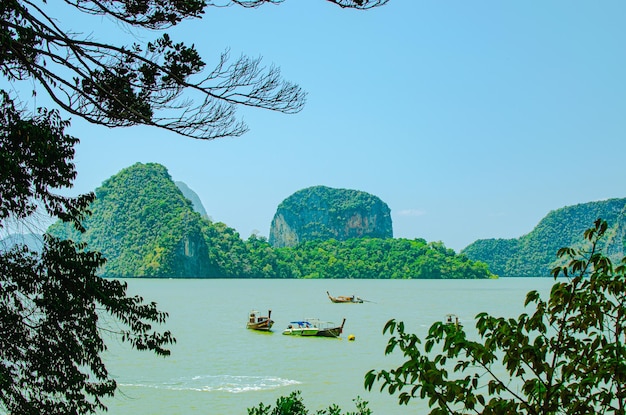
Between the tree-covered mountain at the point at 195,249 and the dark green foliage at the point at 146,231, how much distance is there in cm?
14

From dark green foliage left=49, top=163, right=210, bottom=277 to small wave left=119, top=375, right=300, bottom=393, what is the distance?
7652 cm

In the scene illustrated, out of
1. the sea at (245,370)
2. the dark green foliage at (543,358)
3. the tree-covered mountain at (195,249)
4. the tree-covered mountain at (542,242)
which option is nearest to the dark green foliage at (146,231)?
the tree-covered mountain at (195,249)

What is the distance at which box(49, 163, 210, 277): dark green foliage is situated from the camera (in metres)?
94.3

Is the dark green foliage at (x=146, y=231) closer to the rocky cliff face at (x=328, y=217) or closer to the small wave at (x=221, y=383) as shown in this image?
the rocky cliff face at (x=328, y=217)

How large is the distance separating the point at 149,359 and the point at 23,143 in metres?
17.7

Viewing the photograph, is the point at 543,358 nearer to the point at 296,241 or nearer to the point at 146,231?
the point at 146,231

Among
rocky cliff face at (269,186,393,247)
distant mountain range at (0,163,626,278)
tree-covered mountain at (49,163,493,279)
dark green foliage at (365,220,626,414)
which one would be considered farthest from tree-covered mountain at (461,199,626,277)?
dark green foliage at (365,220,626,414)

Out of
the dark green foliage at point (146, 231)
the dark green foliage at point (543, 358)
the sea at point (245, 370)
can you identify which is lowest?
the sea at point (245, 370)

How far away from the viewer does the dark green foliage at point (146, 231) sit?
94312 millimetres

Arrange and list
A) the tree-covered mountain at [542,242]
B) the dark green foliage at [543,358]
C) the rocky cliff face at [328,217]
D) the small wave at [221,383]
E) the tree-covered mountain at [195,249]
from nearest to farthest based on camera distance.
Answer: the dark green foliage at [543,358], the small wave at [221,383], the tree-covered mountain at [195,249], the tree-covered mountain at [542,242], the rocky cliff face at [328,217]

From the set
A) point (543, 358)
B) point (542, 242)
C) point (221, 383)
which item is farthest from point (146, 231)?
point (543, 358)

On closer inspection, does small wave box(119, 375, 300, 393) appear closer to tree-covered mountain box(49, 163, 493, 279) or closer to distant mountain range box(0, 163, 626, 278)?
distant mountain range box(0, 163, 626, 278)

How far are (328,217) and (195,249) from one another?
65496mm

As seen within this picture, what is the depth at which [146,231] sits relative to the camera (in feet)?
320
